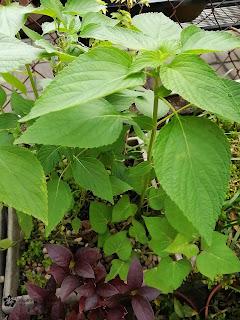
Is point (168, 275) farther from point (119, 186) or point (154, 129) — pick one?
point (154, 129)

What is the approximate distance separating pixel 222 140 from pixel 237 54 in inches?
60.5

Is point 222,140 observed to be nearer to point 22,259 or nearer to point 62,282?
point 62,282

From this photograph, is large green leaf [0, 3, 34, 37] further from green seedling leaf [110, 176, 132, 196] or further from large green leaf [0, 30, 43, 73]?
green seedling leaf [110, 176, 132, 196]

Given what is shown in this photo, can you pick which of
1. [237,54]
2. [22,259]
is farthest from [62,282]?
[237,54]

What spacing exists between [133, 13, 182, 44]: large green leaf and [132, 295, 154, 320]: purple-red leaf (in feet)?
1.78

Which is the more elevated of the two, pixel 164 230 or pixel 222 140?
pixel 222 140

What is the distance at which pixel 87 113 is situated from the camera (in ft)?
2.59

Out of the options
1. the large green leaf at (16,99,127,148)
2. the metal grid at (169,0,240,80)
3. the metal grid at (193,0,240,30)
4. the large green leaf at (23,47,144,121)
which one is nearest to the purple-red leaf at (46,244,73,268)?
the large green leaf at (16,99,127,148)

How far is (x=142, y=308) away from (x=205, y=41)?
556 mm

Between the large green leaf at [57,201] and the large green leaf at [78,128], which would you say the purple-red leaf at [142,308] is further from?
the large green leaf at [78,128]

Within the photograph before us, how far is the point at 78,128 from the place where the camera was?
0.76 meters

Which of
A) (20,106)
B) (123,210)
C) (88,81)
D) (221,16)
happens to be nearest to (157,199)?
(123,210)

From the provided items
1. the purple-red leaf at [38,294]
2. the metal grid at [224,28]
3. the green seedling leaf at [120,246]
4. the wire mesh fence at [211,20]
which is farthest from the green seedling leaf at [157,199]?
the metal grid at [224,28]

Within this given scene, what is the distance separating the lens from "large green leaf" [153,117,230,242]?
646 millimetres
